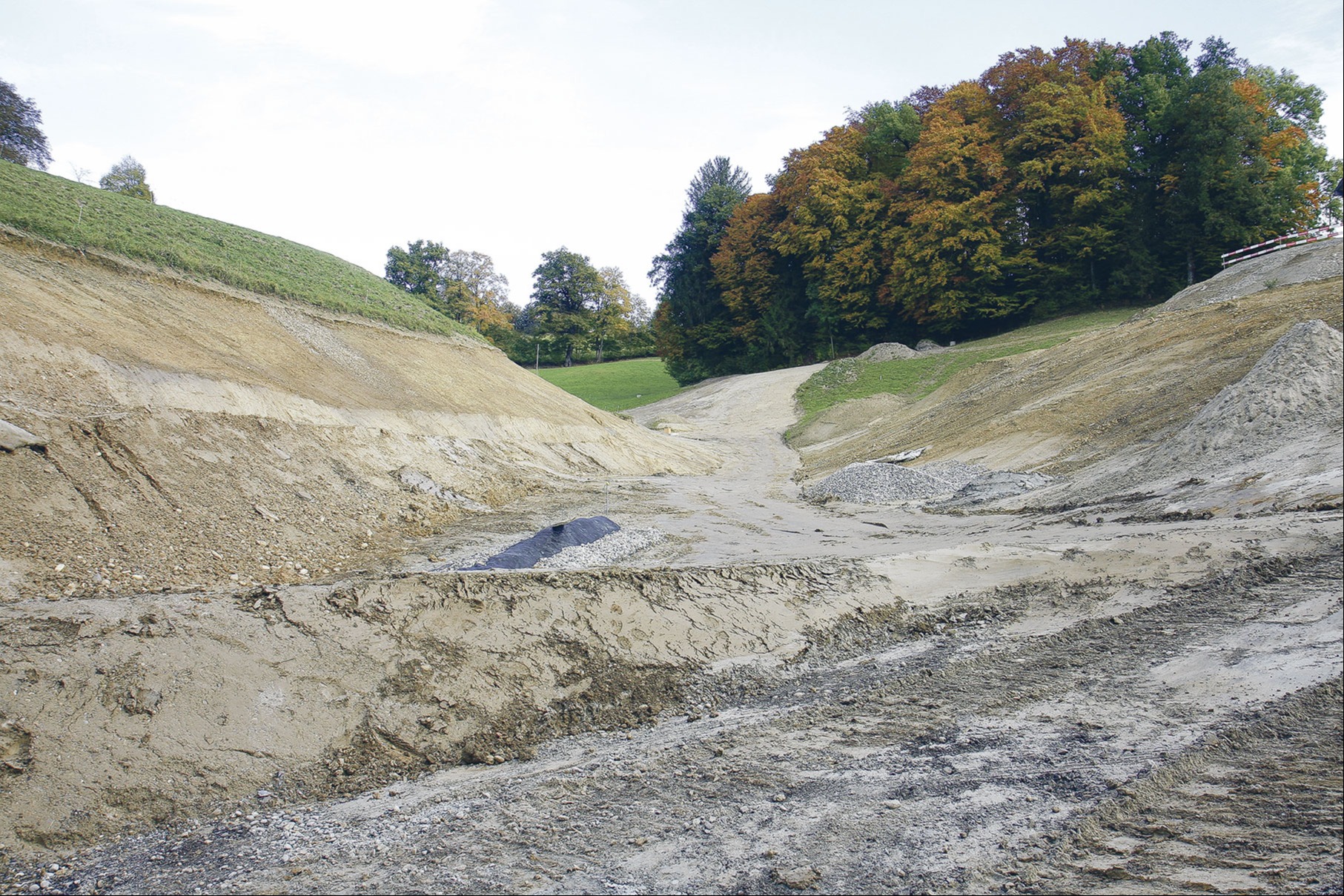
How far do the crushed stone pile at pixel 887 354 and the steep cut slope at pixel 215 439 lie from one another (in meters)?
20.1

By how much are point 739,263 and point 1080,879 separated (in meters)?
48.1

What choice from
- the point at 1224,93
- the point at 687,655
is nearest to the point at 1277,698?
the point at 687,655

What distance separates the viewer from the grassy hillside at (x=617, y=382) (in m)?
49.6

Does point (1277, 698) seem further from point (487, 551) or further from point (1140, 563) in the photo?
point (487, 551)

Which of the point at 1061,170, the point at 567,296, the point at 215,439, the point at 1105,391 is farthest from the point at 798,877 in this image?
the point at 567,296

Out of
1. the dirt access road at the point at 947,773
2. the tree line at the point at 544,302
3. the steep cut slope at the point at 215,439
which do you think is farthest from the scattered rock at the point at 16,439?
the tree line at the point at 544,302

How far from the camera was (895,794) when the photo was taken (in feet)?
14.6

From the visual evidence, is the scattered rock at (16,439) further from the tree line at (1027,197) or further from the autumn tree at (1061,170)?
the autumn tree at (1061,170)

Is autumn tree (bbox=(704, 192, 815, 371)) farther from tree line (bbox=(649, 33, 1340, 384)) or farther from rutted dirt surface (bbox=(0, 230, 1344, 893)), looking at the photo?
rutted dirt surface (bbox=(0, 230, 1344, 893))

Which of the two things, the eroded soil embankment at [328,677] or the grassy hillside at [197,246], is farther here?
the grassy hillside at [197,246]

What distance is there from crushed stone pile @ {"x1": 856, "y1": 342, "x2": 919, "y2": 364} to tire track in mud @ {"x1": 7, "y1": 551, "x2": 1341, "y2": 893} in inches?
1235

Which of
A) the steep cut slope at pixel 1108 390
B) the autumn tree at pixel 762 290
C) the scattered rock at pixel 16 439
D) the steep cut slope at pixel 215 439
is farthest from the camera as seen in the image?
the autumn tree at pixel 762 290

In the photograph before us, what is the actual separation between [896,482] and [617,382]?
43501 mm

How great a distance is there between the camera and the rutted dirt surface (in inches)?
→ 156
